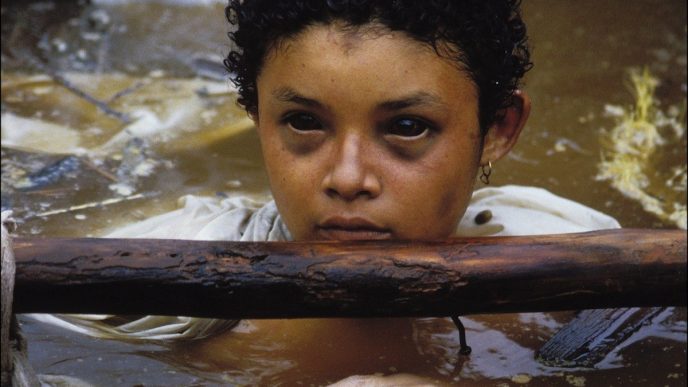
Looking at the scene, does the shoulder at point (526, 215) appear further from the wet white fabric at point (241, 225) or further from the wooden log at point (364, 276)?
the wooden log at point (364, 276)

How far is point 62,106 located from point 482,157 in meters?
2.70

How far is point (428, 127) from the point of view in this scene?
2424 mm

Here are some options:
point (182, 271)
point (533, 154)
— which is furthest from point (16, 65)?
point (182, 271)

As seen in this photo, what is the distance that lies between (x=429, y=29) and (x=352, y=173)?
43 centimetres

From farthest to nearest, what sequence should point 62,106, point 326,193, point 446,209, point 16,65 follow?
point 16,65, point 62,106, point 446,209, point 326,193

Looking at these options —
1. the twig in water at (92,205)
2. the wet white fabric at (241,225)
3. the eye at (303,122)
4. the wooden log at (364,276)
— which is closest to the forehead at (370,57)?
the eye at (303,122)

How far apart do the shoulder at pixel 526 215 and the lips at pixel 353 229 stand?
751mm

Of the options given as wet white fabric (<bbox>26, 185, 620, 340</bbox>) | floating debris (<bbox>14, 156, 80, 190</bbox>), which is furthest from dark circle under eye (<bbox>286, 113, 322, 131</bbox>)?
floating debris (<bbox>14, 156, 80, 190</bbox>)

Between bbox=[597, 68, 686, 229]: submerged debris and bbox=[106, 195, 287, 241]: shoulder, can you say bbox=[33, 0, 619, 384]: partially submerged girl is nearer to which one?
bbox=[106, 195, 287, 241]: shoulder

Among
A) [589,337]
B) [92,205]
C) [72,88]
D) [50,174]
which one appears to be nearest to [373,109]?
[589,337]

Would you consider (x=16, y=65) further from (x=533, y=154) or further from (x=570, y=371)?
(x=570, y=371)

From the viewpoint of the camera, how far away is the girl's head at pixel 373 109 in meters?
2.30

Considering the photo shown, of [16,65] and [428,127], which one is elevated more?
[16,65]

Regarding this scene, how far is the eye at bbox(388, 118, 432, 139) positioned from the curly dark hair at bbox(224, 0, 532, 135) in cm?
19
